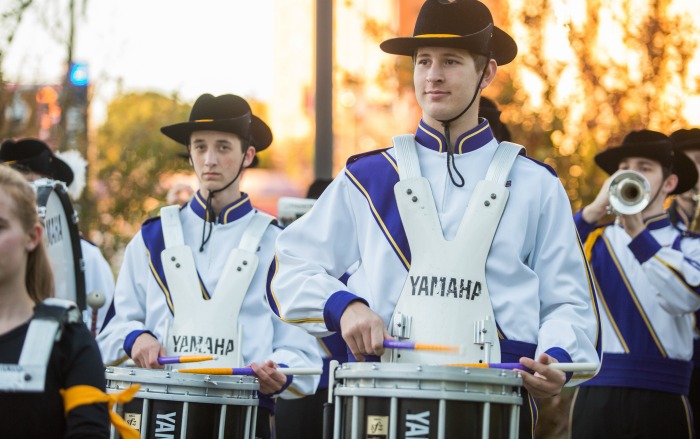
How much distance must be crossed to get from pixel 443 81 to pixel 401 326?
0.96 m

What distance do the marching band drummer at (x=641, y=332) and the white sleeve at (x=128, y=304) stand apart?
264cm

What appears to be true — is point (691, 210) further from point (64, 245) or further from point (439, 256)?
point (439, 256)

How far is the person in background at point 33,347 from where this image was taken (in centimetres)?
407

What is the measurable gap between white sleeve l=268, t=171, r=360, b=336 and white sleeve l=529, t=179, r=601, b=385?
721 mm

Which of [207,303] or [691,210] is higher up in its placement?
[691,210]

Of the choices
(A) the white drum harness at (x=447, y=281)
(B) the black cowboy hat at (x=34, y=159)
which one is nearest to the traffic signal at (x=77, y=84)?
(B) the black cowboy hat at (x=34, y=159)

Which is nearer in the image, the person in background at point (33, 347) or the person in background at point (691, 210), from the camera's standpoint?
the person in background at point (33, 347)

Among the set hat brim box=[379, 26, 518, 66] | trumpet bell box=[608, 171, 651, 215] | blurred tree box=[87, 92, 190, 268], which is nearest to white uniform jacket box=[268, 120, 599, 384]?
hat brim box=[379, 26, 518, 66]

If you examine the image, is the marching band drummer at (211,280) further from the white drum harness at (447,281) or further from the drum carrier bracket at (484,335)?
the drum carrier bracket at (484,335)

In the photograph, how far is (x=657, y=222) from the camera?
8492 mm

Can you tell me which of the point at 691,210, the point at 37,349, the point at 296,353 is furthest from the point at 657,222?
the point at 37,349

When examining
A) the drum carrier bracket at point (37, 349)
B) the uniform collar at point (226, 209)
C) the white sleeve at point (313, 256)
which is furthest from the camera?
the uniform collar at point (226, 209)

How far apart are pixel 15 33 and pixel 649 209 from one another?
637 centimetres

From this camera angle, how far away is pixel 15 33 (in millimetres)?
12453
